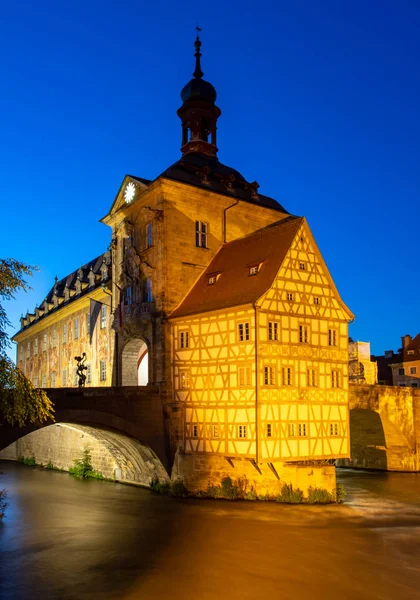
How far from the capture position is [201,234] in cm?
3303

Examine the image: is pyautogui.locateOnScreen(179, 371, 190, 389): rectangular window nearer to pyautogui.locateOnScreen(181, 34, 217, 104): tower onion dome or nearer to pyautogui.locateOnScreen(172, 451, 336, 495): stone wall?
pyautogui.locateOnScreen(172, 451, 336, 495): stone wall

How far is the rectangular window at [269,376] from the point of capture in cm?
2655

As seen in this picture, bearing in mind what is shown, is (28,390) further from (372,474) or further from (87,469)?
(372,474)

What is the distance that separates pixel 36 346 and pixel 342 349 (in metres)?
34.5

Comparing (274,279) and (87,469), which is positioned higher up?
(274,279)

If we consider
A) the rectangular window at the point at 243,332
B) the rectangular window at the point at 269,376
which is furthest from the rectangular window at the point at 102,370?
the rectangular window at the point at 269,376

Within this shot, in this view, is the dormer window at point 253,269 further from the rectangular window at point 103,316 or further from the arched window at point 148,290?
the rectangular window at point 103,316

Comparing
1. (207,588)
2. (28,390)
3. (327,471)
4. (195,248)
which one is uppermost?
(195,248)

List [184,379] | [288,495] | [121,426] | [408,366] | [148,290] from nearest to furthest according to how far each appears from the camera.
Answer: [288,495] < [121,426] < [184,379] < [148,290] < [408,366]

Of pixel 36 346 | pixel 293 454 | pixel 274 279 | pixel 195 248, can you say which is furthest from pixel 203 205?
pixel 36 346

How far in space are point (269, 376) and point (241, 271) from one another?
5.56 meters

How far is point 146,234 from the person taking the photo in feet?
109

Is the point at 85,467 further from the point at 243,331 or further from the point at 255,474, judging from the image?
the point at 243,331

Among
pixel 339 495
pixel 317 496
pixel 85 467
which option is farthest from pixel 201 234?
pixel 85 467
